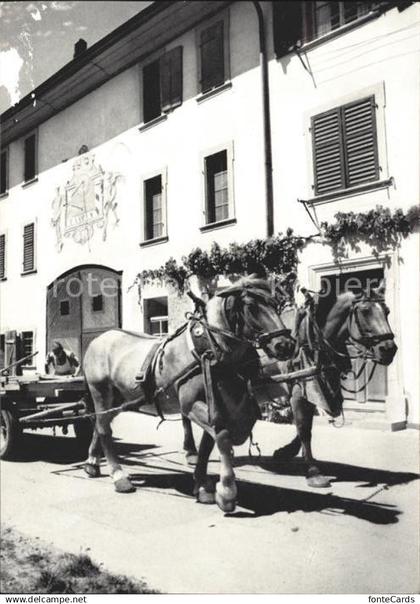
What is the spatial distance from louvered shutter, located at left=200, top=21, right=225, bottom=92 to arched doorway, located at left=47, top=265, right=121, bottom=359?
81 centimetres

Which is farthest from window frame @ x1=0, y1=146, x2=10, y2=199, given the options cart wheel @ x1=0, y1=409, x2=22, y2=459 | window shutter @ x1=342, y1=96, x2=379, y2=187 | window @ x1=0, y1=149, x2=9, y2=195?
window shutter @ x1=342, y1=96, x2=379, y2=187

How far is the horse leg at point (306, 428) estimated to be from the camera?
199 centimetres

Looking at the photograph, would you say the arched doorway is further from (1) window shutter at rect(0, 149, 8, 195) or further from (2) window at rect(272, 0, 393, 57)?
(2) window at rect(272, 0, 393, 57)

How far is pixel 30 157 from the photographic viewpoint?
228cm

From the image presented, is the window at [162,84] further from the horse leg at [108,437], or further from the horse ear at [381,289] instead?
the horse leg at [108,437]

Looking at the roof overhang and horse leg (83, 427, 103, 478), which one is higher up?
the roof overhang

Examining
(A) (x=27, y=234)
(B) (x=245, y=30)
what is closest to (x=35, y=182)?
(A) (x=27, y=234)

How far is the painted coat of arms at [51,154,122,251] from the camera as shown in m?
2.08

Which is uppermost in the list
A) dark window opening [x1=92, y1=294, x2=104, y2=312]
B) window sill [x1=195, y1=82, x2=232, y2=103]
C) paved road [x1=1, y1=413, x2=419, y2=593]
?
window sill [x1=195, y1=82, x2=232, y2=103]

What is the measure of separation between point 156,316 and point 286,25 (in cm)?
119

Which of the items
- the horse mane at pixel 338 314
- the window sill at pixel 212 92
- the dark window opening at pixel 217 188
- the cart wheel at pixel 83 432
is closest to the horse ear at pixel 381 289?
the horse mane at pixel 338 314

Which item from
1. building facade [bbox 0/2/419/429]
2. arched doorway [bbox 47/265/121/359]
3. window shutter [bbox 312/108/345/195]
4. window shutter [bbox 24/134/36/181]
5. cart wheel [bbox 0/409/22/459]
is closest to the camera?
building facade [bbox 0/2/419/429]

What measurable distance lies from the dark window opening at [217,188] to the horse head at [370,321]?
55 cm

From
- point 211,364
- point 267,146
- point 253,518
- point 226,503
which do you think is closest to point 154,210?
point 267,146
